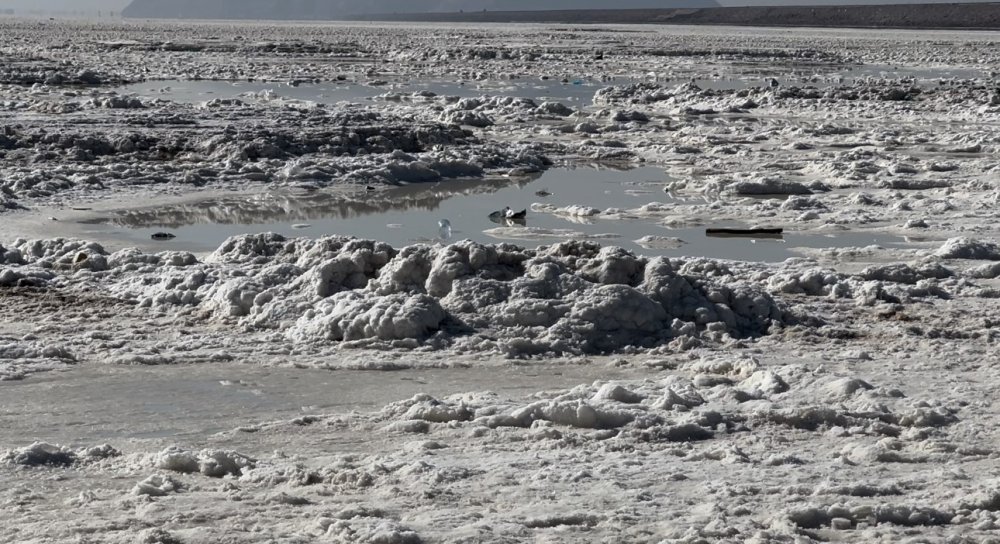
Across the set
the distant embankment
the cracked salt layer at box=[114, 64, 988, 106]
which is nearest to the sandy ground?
the cracked salt layer at box=[114, 64, 988, 106]

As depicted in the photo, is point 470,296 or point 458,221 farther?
point 458,221

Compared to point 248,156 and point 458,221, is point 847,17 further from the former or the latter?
point 458,221

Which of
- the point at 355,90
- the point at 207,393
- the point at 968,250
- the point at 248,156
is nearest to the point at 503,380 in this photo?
the point at 207,393

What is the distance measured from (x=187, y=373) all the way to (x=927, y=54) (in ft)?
150

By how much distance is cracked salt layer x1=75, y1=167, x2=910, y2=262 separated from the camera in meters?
9.53

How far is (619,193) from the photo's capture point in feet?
40.4

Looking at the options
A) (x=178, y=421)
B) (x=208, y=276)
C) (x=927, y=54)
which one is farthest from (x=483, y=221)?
(x=927, y=54)

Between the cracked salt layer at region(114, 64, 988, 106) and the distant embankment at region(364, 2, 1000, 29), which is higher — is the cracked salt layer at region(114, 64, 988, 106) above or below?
A: above

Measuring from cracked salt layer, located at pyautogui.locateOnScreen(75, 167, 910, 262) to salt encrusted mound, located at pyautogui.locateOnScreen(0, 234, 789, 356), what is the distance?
1.54 metres

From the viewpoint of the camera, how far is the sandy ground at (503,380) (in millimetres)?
4266

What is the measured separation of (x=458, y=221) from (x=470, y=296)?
12.2 ft

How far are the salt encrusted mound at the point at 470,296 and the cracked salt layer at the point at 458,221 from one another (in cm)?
154

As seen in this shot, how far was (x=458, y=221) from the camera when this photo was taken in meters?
10.7

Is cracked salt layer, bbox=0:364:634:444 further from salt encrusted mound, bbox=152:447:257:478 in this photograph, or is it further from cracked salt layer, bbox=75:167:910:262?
cracked salt layer, bbox=75:167:910:262
